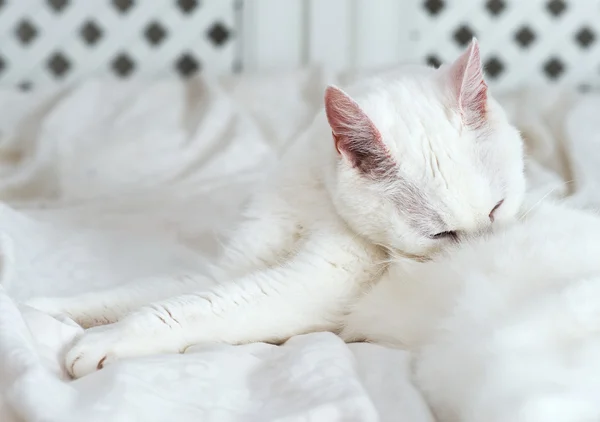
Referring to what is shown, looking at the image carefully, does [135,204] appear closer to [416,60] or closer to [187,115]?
[187,115]

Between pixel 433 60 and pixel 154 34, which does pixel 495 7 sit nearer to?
pixel 433 60

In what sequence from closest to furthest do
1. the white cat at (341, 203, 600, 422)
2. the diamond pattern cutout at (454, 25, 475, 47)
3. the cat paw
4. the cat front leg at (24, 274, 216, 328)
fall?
1. the white cat at (341, 203, 600, 422)
2. the cat paw
3. the cat front leg at (24, 274, 216, 328)
4. the diamond pattern cutout at (454, 25, 475, 47)

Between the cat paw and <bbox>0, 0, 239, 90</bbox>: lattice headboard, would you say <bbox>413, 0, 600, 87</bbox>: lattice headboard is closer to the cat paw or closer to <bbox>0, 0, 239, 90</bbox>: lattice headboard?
<bbox>0, 0, 239, 90</bbox>: lattice headboard

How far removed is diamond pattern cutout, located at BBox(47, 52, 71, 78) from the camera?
2623 mm

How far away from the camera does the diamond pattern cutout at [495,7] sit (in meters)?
2.72

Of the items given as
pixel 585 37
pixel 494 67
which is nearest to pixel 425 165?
pixel 494 67

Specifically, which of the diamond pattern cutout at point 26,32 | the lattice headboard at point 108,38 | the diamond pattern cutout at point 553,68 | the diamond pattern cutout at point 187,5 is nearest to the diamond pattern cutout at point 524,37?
the diamond pattern cutout at point 553,68

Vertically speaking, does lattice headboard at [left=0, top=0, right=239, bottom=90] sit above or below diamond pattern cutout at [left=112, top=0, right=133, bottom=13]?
below

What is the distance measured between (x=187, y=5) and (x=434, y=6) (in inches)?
35.8

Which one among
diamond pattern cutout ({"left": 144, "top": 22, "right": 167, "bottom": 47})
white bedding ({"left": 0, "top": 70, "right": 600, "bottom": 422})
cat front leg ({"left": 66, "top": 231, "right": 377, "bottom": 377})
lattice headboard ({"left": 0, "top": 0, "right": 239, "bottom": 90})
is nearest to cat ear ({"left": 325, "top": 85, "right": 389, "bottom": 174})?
cat front leg ({"left": 66, "top": 231, "right": 377, "bottom": 377})

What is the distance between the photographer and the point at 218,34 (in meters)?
2.64

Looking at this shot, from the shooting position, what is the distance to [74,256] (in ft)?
4.73

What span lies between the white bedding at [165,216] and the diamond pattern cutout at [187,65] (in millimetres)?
357

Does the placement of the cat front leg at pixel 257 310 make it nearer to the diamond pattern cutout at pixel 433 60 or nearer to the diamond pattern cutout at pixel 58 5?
the diamond pattern cutout at pixel 433 60
